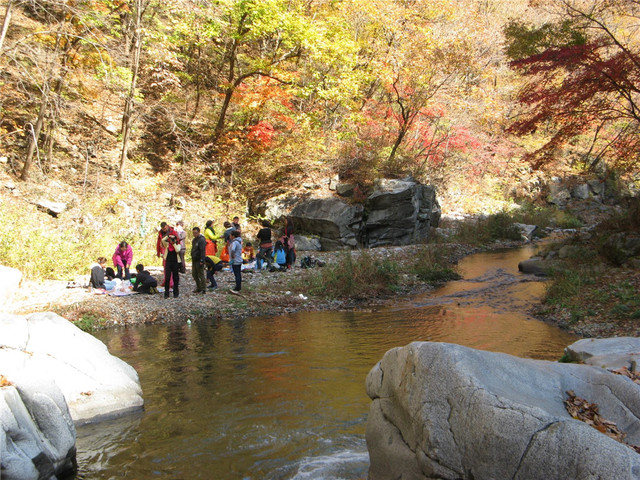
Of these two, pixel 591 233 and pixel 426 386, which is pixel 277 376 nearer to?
pixel 426 386

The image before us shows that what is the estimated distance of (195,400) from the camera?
21.7 feet

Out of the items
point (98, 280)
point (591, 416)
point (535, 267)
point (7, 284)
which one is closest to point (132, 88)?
point (98, 280)

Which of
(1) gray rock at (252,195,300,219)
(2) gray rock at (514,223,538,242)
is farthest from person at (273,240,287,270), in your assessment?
(2) gray rock at (514,223,538,242)

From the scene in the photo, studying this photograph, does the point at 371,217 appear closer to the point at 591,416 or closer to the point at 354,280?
the point at 354,280

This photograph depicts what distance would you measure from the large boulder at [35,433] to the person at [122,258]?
30.5 ft

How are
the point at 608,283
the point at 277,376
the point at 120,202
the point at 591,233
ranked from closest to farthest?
the point at 277,376 → the point at 608,283 → the point at 591,233 → the point at 120,202

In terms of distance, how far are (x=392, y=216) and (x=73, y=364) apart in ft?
53.2

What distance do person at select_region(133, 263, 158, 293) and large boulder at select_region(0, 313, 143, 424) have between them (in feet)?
20.8

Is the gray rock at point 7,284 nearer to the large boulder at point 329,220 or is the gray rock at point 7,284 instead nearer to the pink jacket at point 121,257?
the pink jacket at point 121,257

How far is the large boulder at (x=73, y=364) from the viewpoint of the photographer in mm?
5660

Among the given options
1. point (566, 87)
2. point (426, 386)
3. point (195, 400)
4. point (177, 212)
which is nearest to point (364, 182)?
point (177, 212)

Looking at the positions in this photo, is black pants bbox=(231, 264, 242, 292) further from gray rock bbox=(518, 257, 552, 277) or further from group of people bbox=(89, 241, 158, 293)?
gray rock bbox=(518, 257, 552, 277)

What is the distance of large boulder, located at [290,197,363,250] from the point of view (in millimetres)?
20109

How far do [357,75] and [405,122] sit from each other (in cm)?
334
